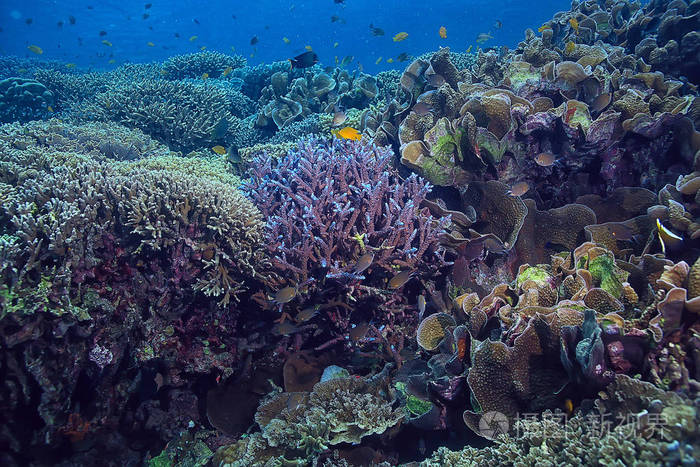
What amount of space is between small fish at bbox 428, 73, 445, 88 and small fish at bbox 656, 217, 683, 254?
2.94m

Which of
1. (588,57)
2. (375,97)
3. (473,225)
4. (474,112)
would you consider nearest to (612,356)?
(473,225)

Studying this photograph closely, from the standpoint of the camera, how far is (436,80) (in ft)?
15.2

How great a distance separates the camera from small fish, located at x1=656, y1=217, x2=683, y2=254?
2709mm

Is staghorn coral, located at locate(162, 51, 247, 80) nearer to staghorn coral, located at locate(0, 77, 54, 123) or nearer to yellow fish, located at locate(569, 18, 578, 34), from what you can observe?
staghorn coral, located at locate(0, 77, 54, 123)

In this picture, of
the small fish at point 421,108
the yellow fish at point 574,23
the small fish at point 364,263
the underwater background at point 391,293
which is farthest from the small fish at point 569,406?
the yellow fish at point 574,23

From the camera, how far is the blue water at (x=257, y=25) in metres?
56.5

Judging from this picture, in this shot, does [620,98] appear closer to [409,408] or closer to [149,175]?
[409,408]

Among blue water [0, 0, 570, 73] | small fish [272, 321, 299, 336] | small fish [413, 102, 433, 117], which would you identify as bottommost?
small fish [272, 321, 299, 336]

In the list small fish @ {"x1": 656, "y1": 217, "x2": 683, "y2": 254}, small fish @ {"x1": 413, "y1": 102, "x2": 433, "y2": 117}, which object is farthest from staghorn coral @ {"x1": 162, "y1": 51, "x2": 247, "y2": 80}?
small fish @ {"x1": 656, "y1": 217, "x2": 683, "y2": 254}

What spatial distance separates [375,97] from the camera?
8453 millimetres

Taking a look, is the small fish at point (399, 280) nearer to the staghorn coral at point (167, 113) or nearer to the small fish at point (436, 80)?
the small fish at point (436, 80)

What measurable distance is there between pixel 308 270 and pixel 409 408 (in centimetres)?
145

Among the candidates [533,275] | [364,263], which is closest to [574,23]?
[533,275]

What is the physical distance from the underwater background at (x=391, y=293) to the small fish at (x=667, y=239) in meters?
0.02
